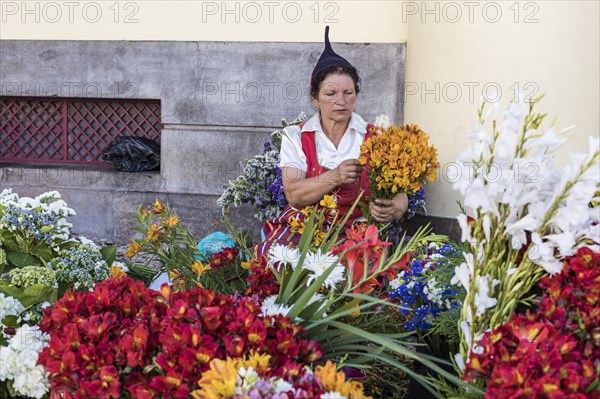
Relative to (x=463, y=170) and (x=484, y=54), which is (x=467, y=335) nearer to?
(x=463, y=170)

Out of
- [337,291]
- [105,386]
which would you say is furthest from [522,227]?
[105,386]

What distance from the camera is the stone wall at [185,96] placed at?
5.26m

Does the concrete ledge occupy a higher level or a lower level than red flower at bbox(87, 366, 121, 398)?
higher

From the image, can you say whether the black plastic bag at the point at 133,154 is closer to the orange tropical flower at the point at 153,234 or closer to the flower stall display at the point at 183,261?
the flower stall display at the point at 183,261

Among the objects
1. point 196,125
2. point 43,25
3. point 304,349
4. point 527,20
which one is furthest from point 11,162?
point 304,349

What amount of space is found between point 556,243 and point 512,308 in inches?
6.2

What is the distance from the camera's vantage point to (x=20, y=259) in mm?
2318

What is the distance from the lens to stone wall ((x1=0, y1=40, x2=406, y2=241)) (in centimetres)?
526

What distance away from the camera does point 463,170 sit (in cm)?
142

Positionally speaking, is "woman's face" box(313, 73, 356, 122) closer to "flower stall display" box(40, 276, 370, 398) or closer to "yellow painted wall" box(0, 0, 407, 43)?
"yellow painted wall" box(0, 0, 407, 43)

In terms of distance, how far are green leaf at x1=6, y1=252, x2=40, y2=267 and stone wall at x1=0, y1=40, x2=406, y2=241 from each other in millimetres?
3091

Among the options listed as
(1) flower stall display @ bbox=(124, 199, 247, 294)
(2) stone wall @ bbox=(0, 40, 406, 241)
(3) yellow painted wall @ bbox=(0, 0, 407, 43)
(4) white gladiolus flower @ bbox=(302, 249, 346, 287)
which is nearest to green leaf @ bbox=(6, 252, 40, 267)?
(1) flower stall display @ bbox=(124, 199, 247, 294)

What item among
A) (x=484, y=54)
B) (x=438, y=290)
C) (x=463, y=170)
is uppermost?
(x=484, y=54)

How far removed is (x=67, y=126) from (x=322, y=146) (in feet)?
10.4
